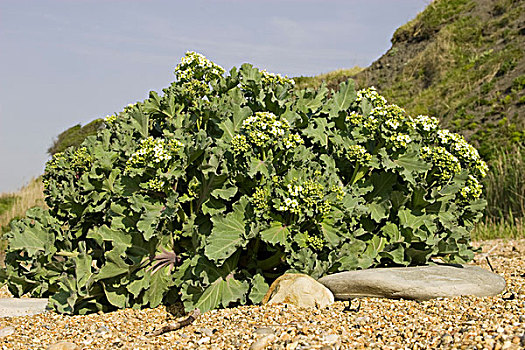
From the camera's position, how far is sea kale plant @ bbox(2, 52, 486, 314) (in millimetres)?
4289

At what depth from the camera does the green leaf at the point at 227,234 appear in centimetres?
414

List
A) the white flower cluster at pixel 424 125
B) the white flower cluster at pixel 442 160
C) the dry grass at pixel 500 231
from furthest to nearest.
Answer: the dry grass at pixel 500 231 → the white flower cluster at pixel 424 125 → the white flower cluster at pixel 442 160

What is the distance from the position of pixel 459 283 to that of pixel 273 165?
6.57 feet

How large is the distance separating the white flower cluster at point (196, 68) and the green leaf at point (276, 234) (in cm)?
182

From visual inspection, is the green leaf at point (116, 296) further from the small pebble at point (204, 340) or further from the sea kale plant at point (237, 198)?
the small pebble at point (204, 340)

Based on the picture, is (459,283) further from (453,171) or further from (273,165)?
(273,165)

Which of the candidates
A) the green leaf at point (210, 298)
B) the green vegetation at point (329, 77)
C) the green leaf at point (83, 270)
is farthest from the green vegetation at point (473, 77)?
the green leaf at point (83, 270)

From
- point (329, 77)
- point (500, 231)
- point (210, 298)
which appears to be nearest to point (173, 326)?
point (210, 298)

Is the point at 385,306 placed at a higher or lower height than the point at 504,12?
lower

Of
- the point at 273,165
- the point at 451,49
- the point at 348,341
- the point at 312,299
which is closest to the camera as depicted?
the point at 348,341

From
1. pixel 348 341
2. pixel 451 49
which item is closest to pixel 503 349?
pixel 348 341

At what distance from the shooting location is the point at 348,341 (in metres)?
3.33

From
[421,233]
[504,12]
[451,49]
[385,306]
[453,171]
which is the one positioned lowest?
[385,306]

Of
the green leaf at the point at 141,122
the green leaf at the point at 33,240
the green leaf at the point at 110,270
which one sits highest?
the green leaf at the point at 141,122
